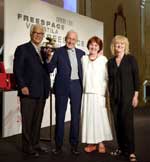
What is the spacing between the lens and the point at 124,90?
3758 millimetres

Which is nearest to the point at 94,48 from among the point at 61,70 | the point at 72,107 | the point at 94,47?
the point at 94,47

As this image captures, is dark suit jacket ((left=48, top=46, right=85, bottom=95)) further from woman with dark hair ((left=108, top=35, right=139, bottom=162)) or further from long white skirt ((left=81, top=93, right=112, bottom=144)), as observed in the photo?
woman with dark hair ((left=108, top=35, right=139, bottom=162))

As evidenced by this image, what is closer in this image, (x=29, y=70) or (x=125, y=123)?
(x=125, y=123)

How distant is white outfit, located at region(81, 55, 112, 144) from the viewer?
13.2 feet

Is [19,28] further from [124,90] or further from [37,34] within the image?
[124,90]

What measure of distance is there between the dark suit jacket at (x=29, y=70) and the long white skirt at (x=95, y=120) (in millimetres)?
519

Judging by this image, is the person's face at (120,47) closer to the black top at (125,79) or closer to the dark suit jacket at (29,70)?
the black top at (125,79)

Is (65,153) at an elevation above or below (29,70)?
below

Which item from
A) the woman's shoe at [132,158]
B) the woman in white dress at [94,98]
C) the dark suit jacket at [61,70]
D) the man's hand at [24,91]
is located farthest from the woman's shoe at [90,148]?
the man's hand at [24,91]

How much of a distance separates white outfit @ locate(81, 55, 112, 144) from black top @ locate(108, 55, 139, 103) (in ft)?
0.73

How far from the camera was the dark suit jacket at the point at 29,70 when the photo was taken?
3.94 m

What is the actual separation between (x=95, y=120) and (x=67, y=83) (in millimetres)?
494

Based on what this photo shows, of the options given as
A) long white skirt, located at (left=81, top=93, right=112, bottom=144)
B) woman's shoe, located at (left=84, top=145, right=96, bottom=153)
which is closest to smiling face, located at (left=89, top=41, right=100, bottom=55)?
long white skirt, located at (left=81, top=93, right=112, bottom=144)

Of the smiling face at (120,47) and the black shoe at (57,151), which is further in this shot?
the black shoe at (57,151)
